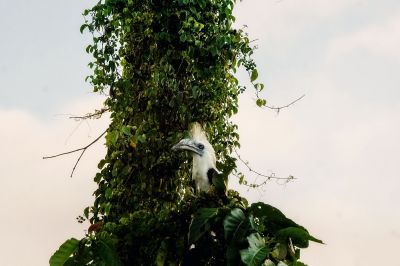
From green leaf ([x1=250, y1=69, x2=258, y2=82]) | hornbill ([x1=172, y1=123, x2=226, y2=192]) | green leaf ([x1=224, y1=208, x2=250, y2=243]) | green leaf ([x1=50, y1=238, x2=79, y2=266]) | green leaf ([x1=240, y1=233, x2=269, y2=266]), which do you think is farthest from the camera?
green leaf ([x1=250, y1=69, x2=258, y2=82])

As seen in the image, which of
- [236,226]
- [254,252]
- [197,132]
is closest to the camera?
[254,252]

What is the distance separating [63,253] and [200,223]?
31.4 inches

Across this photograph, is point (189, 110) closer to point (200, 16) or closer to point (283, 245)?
point (200, 16)

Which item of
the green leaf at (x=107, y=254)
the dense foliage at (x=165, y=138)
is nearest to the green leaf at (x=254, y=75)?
the dense foliage at (x=165, y=138)

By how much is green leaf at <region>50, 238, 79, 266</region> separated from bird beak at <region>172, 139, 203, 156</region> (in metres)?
0.96

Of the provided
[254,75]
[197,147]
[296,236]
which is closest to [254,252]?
[296,236]

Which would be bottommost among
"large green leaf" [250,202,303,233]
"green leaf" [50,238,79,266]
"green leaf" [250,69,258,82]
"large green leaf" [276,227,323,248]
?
"green leaf" [50,238,79,266]

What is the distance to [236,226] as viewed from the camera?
360cm

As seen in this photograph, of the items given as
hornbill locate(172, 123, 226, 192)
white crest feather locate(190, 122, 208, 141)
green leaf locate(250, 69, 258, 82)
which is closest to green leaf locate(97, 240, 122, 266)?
hornbill locate(172, 123, 226, 192)

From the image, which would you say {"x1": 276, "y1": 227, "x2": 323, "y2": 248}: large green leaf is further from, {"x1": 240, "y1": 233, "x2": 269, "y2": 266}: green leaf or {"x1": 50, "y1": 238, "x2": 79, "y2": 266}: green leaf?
{"x1": 50, "y1": 238, "x2": 79, "y2": 266}: green leaf

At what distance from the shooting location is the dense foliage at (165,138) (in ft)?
12.2

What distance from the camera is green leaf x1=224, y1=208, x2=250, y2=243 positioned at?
11.7ft

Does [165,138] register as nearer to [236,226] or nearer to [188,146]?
[188,146]

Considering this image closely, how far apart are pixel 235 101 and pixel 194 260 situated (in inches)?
73.8
